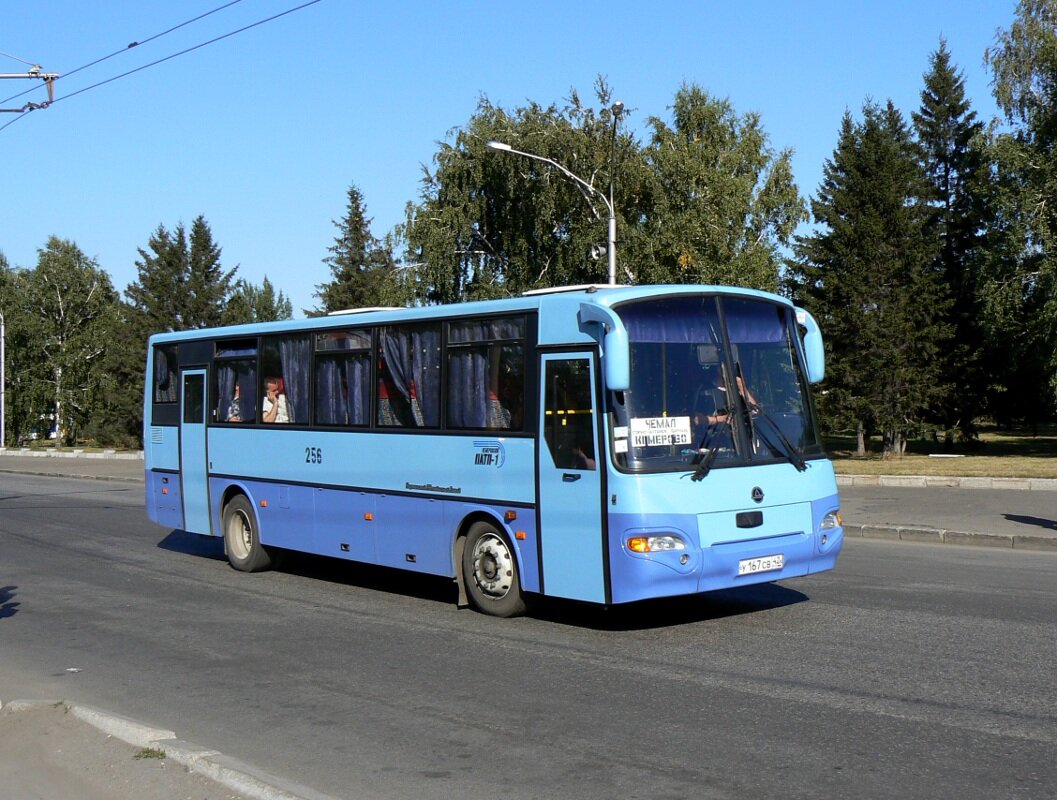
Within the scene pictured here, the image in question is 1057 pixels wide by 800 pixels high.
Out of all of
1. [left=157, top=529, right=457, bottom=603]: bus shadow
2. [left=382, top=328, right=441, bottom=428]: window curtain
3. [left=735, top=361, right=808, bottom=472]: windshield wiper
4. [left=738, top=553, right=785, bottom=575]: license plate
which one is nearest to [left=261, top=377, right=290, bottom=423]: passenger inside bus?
[left=157, top=529, right=457, bottom=603]: bus shadow

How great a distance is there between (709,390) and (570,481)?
1.32m

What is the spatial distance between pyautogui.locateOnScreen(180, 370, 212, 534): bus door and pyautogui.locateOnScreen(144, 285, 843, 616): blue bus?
2277 mm

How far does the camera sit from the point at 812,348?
1050 centimetres

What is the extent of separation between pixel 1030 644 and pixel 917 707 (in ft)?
7.01

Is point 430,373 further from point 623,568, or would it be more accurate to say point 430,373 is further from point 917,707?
point 917,707

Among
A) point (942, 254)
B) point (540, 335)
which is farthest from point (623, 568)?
point (942, 254)

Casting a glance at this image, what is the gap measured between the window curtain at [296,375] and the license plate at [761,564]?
5.57 metres

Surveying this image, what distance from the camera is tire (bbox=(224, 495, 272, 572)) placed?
1402cm

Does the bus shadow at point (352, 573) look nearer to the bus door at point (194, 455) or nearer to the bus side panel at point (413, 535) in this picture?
the bus side panel at point (413, 535)

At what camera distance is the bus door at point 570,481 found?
9.32 metres

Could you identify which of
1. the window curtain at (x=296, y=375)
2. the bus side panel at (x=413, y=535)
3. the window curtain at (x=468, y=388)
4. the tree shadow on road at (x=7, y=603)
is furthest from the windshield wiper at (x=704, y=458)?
the tree shadow on road at (x=7, y=603)

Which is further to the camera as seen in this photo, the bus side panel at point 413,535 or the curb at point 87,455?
the curb at point 87,455

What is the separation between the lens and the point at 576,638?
9.53 meters

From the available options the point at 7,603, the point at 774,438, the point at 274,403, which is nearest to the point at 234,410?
the point at 274,403
